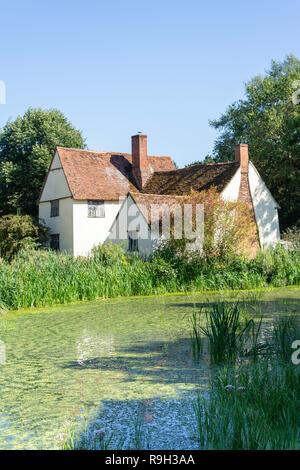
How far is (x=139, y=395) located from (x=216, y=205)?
693 inches

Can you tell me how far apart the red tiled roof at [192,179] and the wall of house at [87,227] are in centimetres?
382

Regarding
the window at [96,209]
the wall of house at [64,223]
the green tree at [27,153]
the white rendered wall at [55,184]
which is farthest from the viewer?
the green tree at [27,153]

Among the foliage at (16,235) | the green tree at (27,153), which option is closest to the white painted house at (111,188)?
the foliage at (16,235)

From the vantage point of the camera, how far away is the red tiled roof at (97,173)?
116 ft

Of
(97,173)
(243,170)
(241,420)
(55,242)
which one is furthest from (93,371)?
(97,173)

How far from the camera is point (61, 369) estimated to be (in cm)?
859

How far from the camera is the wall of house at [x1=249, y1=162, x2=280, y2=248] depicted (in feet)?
118

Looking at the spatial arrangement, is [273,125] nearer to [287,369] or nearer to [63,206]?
[63,206]

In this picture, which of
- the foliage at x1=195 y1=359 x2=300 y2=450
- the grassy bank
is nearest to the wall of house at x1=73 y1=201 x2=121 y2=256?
the grassy bank

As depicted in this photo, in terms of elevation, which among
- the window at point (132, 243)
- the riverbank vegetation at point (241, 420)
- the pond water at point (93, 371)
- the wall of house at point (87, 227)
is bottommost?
the pond water at point (93, 371)

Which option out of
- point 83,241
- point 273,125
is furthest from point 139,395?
point 273,125

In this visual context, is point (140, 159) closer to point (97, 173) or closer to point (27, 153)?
point (97, 173)

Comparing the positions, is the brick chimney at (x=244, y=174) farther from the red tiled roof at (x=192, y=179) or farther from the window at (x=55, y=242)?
the window at (x=55, y=242)

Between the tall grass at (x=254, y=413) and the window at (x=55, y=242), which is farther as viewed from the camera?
the window at (x=55, y=242)
